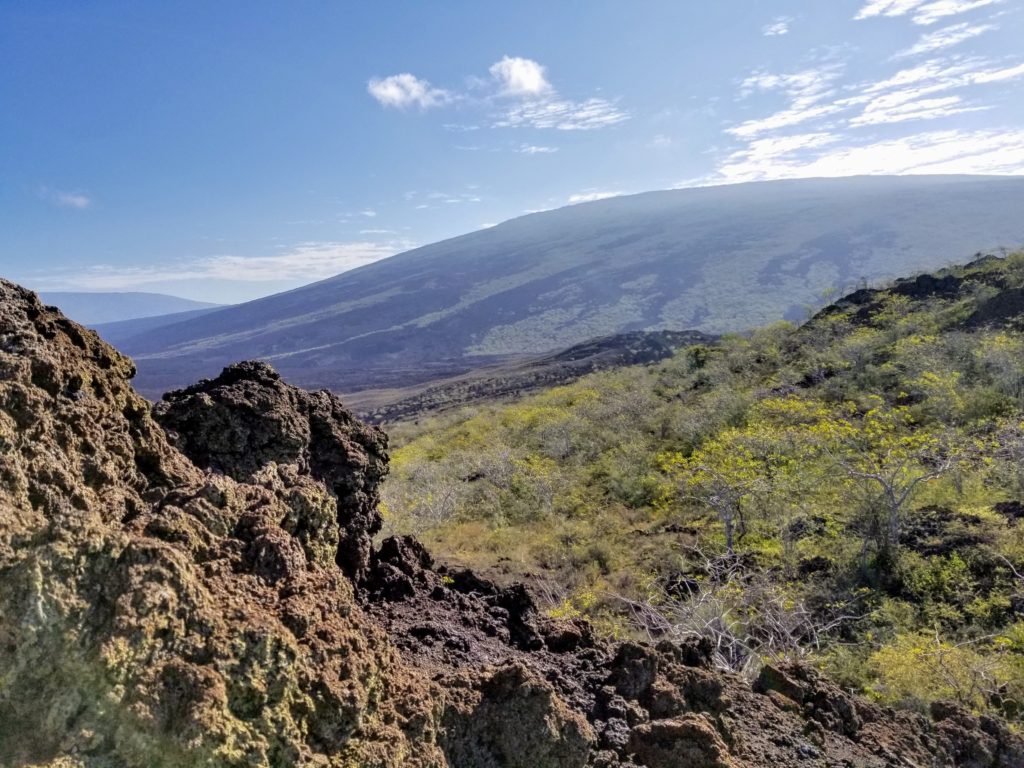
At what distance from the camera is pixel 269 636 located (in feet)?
5.47

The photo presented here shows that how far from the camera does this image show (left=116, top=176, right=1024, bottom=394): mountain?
97688 millimetres

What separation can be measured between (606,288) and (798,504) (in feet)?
375

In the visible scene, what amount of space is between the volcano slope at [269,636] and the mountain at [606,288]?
7348 centimetres

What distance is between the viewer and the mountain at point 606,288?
3846 inches

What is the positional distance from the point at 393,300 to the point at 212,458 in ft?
500

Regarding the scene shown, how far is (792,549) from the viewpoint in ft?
27.4

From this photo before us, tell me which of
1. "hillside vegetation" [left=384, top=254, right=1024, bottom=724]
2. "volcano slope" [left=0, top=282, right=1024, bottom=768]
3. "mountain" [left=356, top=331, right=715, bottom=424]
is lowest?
"mountain" [left=356, top=331, right=715, bottom=424]

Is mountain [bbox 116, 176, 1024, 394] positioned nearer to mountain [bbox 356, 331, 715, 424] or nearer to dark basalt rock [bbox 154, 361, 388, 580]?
mountain [bbox 356, 331, 715, 424]

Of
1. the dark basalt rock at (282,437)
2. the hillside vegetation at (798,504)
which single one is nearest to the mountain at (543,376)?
the hillside vegetation at (798,504)

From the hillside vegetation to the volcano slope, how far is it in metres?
2.35

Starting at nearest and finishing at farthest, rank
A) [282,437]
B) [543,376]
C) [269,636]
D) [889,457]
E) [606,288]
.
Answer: [269,636], [282,437], [889,457], [543,376], [606,288]

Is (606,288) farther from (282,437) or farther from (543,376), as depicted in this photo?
(282,437)

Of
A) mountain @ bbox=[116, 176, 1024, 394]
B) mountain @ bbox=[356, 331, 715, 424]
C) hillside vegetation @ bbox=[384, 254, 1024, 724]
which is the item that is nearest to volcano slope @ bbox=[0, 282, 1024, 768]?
hillside vegetation @ bbox=[384, 254, 1024, 724]

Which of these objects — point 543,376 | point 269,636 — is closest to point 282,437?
point 269,636
